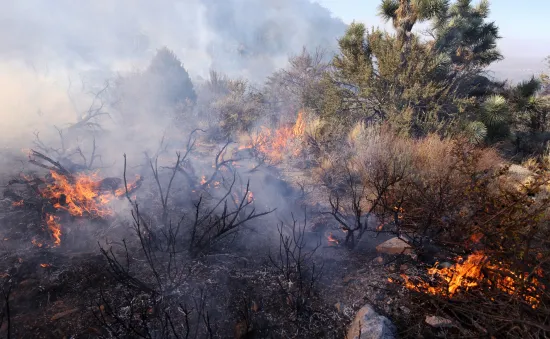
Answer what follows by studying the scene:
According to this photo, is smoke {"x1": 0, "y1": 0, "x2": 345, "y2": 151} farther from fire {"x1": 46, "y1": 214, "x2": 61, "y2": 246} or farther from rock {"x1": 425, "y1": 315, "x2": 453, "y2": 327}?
rock {"x1": 425, "y1": 315, "x2": 453, "y2": 327}

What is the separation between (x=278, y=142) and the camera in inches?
424

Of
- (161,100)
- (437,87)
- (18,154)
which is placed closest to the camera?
(437,87)

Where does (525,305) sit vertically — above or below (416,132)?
below

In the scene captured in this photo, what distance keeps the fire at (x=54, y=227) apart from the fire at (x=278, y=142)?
239 inches

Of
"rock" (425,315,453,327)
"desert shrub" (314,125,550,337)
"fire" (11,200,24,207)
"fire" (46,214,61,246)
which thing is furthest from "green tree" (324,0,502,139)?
"fire" (11,200,24,207)

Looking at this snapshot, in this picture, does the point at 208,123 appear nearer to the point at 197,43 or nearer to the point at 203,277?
the point at 203,277

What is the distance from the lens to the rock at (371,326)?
2.75 metres

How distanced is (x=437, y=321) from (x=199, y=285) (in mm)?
2755

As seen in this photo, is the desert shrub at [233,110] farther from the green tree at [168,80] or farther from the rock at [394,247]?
the rock at [394,247]

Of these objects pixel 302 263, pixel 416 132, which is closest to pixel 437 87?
pixel 416 132

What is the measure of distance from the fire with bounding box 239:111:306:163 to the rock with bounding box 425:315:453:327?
23.5 feet

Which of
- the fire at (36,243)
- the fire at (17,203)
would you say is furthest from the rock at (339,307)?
the fire at (17,203)

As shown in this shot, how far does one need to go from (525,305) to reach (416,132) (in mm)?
7125

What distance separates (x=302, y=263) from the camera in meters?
4.08
